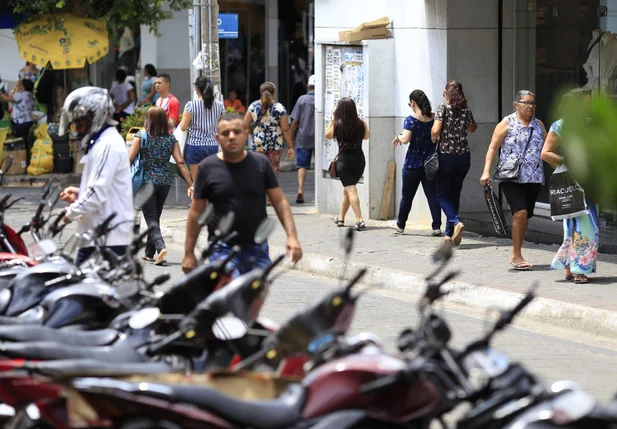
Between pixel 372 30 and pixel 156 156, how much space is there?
4.11 meters

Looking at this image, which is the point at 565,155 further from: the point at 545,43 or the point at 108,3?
the point at 108,3

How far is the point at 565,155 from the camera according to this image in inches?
102

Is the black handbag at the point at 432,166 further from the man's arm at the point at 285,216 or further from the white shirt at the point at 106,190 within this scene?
the white shirt at the point at 106,190

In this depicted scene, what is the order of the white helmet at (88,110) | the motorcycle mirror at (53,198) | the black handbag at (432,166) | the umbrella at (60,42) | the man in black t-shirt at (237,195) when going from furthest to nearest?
the umbrella at (60,42) → the black handbag at (432,166) → the motorcycle mirror at (53,198) → the white helmet at (88,110) → the man in black t-shirt at (237,195)

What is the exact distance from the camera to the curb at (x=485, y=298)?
945 cm

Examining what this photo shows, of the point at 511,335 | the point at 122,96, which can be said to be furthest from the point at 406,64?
the point at 122,96

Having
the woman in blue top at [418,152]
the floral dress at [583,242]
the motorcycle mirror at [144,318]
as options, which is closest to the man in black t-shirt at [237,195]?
the motorcycle mirror at [144,318]

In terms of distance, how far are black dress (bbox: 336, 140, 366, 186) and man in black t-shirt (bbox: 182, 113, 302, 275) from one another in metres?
7.30

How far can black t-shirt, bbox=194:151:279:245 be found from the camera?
7.20 m

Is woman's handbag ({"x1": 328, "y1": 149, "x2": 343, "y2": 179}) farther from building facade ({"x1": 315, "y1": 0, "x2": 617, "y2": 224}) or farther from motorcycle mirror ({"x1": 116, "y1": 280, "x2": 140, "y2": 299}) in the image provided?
motorcycle mirror ({"x1": 116, "y1": 280, "x2": 140, "y2": 299})

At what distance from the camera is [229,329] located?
19.5 feet

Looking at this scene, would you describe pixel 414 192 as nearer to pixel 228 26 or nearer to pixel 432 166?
pixel 432 166

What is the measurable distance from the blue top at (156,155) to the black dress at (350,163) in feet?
9.19

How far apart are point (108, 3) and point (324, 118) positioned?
261 inches
